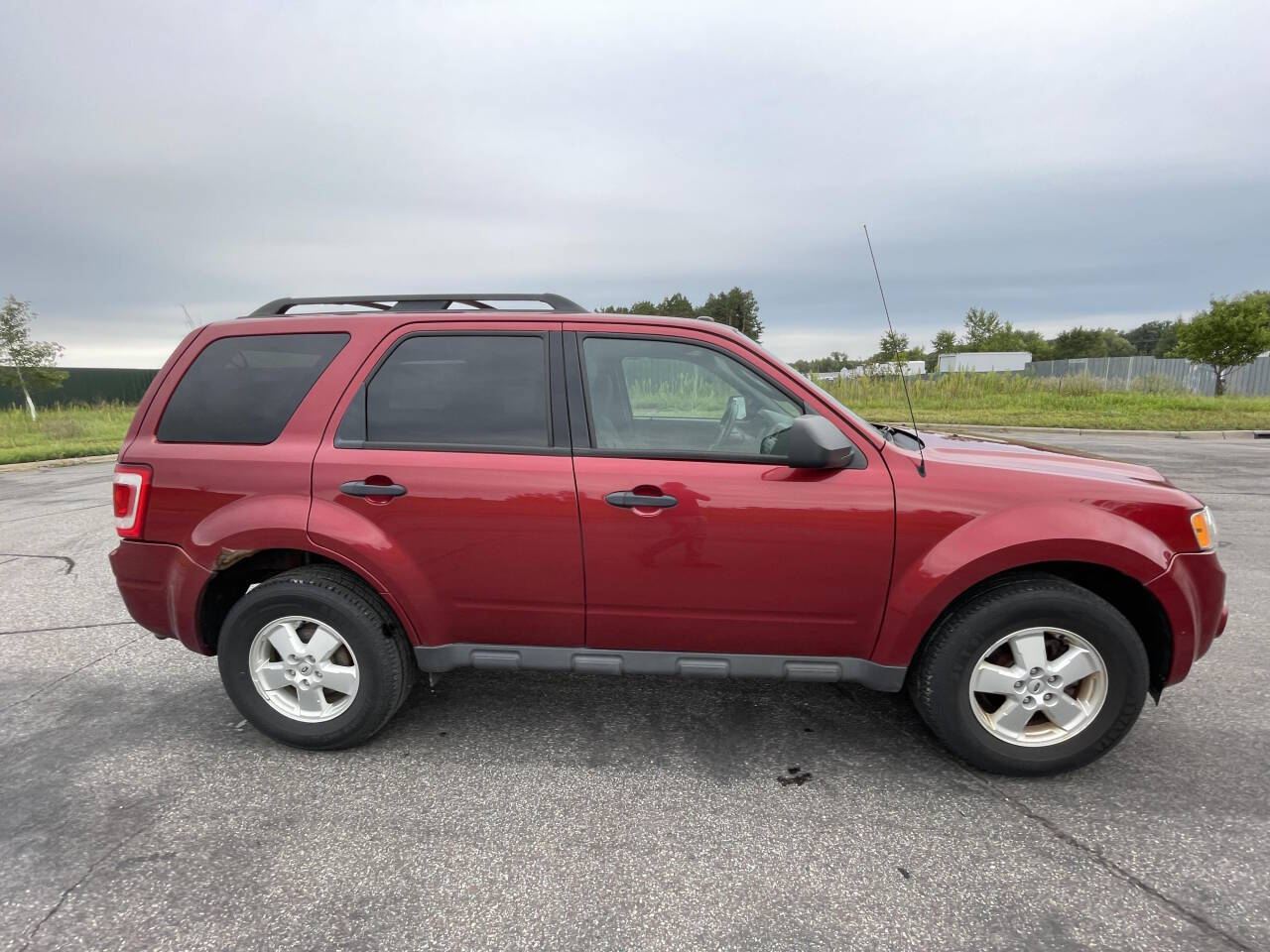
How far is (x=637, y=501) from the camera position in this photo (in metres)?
2.64

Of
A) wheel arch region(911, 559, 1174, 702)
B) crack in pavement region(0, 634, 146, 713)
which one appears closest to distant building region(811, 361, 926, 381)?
wheel arch region(911, 559, 1174, 702)

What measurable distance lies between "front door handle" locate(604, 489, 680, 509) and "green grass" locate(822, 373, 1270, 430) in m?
13.3

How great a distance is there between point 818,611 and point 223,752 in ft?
8.72

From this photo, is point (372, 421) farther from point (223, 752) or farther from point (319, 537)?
point (223, 752)

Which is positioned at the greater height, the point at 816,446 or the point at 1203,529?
the point at 816,446

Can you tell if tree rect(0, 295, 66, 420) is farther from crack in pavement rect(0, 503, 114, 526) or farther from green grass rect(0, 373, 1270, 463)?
crack in pavement rect(0, 503, 114, 526)

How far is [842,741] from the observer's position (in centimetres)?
302

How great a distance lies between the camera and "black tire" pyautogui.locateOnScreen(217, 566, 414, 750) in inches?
110

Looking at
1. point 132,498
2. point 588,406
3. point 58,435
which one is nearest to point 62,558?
point 132,498

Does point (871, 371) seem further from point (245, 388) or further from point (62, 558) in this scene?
point (245, 388)

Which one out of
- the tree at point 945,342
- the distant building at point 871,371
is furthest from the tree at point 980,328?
the distant building at point 871,371

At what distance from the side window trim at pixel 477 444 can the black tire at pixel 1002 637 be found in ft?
5.67

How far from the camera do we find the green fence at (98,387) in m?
30.3

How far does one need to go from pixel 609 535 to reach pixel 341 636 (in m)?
1.23
